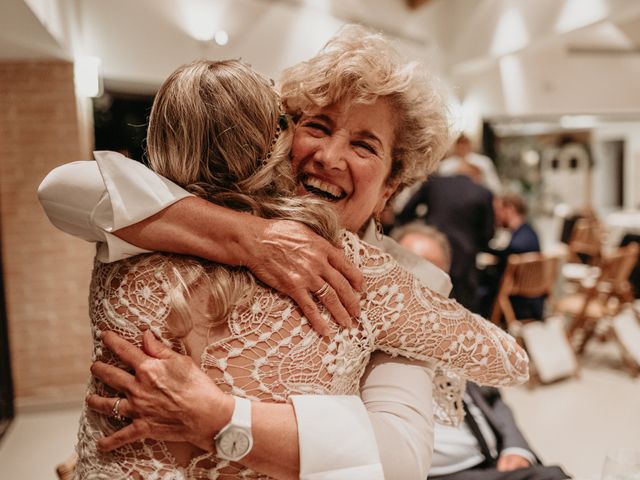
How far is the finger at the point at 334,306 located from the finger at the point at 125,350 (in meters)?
0.31

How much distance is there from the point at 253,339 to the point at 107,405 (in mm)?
273

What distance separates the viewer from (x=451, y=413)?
1.34 metres

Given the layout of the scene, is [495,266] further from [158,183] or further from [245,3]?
[158,183]

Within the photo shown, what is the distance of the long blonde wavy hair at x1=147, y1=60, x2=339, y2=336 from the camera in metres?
0.92

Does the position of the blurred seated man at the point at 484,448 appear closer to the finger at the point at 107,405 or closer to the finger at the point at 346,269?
the finger at the point at 346,269

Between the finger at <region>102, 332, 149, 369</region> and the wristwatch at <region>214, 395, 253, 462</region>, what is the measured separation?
0.57 ft

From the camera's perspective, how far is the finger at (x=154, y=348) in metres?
0.89

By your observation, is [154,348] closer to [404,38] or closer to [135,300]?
[135,300]

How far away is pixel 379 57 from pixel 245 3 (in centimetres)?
513

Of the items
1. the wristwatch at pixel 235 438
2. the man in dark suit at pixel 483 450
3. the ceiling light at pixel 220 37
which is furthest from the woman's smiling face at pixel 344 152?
the ceiling light at pixel 220 37

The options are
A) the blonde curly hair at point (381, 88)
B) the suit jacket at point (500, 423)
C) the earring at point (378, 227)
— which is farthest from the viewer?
the suit jacket at point (500, 423)

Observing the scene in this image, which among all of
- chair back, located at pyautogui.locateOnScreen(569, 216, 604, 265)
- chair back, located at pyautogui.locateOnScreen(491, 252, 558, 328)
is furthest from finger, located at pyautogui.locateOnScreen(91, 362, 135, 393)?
chair back, located at pyautogui.locateOnScreen(569, 216, 604, 265)

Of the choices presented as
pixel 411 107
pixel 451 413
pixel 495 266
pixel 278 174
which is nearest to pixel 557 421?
pixel 495 266

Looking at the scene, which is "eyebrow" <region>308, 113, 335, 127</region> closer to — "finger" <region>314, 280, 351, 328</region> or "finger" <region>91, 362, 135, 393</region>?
"finger" <region>314, 280, 351, 328</region>
